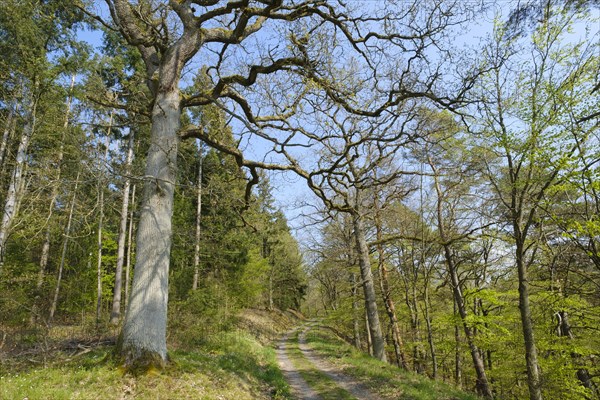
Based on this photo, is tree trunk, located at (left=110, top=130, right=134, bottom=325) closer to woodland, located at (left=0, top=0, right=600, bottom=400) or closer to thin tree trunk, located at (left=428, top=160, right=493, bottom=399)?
woodland, located at (left=0, top=0, right=600, bottom=400)

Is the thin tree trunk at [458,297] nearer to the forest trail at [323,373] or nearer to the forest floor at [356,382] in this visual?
the forest floor at [356,382]

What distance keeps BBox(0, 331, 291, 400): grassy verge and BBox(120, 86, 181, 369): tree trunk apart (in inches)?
14.5

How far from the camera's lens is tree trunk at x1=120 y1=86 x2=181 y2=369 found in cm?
Answer: 588

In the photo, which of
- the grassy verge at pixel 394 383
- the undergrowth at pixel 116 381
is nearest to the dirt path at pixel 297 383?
the undergrowth at pixel 116 381

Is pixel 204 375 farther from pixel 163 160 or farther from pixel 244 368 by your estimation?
pixel 163 160

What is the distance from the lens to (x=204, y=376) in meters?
6.61

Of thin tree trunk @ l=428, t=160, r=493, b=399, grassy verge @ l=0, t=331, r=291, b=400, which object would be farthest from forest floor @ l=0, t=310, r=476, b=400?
thin tree trunk @ l=428, t=160, r=493, b=399

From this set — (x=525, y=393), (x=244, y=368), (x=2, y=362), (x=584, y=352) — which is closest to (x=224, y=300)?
(x=244, y=368)

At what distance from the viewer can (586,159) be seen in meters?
8.68

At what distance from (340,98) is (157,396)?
23.9ft

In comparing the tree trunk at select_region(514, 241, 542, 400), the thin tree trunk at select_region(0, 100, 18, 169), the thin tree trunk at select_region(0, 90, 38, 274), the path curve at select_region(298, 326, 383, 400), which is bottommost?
the path curve at select_region(298, 326, 383, 400)

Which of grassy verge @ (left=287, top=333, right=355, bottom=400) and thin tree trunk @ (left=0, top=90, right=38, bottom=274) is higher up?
thin tree trunk @ (left=0, top=90, right=38, bottom=274)

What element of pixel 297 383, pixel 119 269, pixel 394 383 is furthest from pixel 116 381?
pixel 119 269

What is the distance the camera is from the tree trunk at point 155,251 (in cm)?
588
